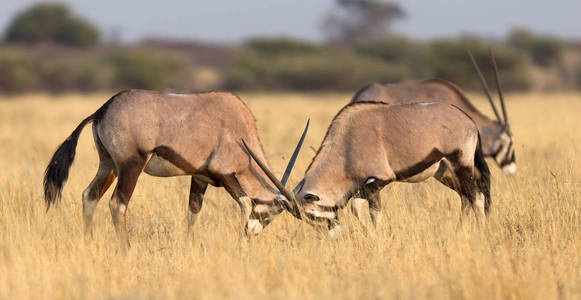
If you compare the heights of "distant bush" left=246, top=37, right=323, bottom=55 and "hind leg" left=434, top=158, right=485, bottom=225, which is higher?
"hind leg" left=434, top=158, right=485, bottom=225

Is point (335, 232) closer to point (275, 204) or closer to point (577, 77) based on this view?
point (275, 204)

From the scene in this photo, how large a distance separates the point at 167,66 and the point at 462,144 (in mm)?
38534

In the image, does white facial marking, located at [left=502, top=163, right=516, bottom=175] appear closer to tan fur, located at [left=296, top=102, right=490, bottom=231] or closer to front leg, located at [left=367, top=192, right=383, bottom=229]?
tan fur, located at [left=296, top=102, right=490, bottom=231]

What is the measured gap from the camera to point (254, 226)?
6043mm

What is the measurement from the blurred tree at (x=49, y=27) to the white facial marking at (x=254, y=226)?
54886 millimetres

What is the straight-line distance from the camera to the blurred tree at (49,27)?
188 feet

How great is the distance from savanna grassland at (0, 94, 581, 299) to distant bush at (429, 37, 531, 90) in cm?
3030

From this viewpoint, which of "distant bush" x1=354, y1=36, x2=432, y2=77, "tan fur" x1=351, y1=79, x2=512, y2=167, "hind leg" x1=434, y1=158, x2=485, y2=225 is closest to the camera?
"hind leg" x1=434, y1=158, x2=485, y2=225

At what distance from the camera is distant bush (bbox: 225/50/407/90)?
40.3 meters

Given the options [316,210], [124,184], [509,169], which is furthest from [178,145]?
[509,169]

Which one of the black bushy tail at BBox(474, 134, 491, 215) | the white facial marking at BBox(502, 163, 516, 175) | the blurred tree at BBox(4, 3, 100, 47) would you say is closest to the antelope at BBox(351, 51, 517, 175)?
the white facial marking at BBox(502, 163, 516, 175)

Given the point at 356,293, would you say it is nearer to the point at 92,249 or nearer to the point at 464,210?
the point at 92,249

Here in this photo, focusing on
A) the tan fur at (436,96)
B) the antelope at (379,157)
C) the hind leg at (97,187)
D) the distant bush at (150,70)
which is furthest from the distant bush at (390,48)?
the hind leg at (97,187)

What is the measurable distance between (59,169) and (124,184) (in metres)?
0.78
